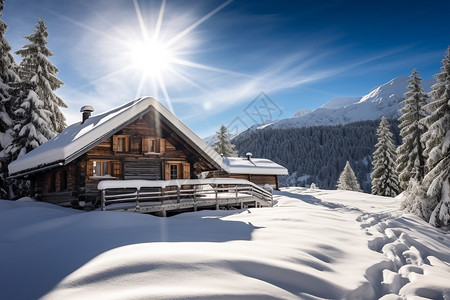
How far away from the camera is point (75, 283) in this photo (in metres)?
3.84

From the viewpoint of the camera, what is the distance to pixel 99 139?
40.7 ft

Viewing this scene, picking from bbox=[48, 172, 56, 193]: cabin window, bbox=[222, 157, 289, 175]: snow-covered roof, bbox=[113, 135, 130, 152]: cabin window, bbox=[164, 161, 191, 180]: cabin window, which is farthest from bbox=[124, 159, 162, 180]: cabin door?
bbox=[222, 157, 289, 175]: snow-covered roof

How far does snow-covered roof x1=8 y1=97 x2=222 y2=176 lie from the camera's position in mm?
11438

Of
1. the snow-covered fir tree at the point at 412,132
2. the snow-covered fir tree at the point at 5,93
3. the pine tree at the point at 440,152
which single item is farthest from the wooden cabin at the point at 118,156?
the snow-covered fir tree at the point at 412,132

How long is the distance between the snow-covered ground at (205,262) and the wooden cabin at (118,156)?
4668 mm

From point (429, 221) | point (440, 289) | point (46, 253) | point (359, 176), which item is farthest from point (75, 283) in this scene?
point (359, 176)

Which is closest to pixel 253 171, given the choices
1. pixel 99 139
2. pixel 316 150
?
pixel 99 139

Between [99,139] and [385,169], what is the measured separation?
3119 cm

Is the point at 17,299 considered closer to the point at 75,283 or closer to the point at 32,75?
the point at 75,283

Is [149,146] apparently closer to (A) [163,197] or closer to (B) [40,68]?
(A) [163,197]

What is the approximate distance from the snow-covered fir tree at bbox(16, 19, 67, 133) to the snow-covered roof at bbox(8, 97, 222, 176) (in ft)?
25.2

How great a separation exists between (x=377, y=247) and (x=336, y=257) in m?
2.40

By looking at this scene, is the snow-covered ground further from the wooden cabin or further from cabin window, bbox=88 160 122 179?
cabin window, bbox=88 160 122 179

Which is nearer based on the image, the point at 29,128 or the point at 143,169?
the point at 143,169
